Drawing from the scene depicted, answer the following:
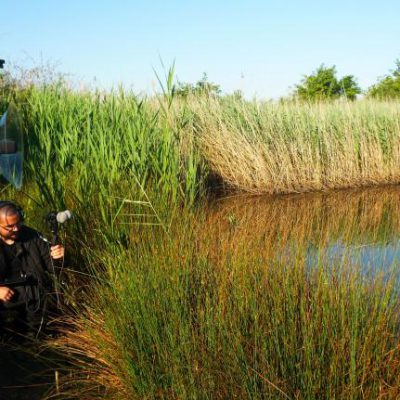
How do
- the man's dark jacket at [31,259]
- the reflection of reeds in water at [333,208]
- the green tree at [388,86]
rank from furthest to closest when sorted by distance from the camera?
the green tree at [388,86]
the reflection of reeds in water at [333,208]
the man's dark jacket at [31,259]

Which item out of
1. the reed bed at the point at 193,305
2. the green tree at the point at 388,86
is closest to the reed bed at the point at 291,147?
the reed bed at the point at 193,305

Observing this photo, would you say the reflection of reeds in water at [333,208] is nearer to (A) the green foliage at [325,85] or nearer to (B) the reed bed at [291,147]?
(B) the reed bed at [291,147]

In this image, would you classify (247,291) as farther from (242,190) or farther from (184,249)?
(242,190)

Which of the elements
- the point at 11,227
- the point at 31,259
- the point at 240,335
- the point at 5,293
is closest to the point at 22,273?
the point at 31,259

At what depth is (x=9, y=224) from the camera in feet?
12.3

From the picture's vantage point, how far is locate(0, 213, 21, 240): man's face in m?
3.74

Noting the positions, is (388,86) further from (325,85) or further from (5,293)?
(5,293)

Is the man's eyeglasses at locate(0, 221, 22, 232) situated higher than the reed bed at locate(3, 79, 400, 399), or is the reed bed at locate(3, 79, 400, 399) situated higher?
the man's eyeglasses at locate(0, 221, 22, 232)

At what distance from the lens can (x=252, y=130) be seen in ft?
32.9

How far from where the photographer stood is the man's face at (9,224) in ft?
12.3

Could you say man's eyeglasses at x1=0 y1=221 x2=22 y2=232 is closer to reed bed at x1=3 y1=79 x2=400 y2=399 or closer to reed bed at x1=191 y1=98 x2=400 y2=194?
reed bed at x1=3 y1=79 x2=400 y2=399

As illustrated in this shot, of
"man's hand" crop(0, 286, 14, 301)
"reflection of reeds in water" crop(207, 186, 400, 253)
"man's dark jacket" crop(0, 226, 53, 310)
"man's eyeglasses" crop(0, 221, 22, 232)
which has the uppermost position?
"man's eyeglasses" crop(0, 221, 22, 232)

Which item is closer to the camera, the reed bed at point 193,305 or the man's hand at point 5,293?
the reed bed at point 193,305

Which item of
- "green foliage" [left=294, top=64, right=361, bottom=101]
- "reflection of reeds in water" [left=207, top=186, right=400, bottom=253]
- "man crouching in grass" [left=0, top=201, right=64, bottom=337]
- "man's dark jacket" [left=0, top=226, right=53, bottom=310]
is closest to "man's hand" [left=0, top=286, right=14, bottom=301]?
"man crouching in grass" [left=0, top=201, right=64, bottom=337]
